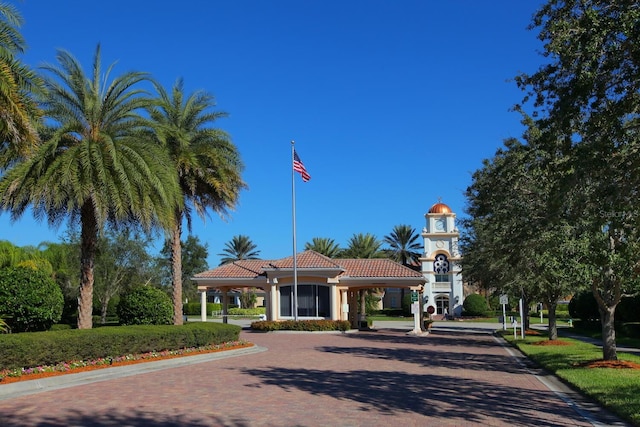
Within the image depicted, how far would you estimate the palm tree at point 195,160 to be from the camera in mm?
24812

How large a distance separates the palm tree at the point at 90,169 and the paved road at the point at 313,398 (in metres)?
5.07

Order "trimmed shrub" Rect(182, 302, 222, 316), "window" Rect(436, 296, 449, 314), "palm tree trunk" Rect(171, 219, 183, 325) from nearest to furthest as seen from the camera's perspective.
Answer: "palm tree trunk" Rect(171, 219, 183, 325) < "window" Rect(436, 296, 449, 314) < "trimmed shrub" Rect(182, 302, 222, 316)

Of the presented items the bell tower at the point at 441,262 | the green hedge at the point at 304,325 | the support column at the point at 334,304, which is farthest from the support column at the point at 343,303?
the bell tower at the point at 441,262

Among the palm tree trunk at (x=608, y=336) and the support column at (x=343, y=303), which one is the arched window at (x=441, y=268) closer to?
the support column at (x=343, y=303)

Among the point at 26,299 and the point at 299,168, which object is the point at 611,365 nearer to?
the point at 26,299

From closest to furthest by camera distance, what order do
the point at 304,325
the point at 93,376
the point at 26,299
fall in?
the point at 93,376
the point at 26,299
the point at 304,325

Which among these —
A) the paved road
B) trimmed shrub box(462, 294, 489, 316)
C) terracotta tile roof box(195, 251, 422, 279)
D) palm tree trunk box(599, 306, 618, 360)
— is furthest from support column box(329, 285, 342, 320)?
trimmed shrub box(462, 294, 489, 316)

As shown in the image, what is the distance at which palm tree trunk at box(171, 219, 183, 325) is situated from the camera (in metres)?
24.4

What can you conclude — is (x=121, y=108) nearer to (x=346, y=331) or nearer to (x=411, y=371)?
(x=411, y=371)

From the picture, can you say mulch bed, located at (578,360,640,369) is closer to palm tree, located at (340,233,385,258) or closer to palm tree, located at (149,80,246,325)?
palm tree, located at (149,80,246,325)

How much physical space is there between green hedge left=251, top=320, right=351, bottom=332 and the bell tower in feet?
101

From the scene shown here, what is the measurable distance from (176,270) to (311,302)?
17.5 meters

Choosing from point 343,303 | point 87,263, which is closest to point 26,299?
point 87,263

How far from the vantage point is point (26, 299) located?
688 inches
